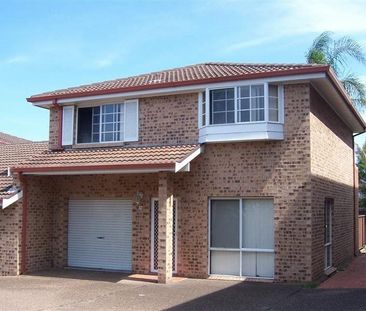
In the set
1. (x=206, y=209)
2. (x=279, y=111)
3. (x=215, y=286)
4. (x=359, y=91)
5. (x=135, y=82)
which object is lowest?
(x=215, y=286)

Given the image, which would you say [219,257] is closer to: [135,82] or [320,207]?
[320,207]

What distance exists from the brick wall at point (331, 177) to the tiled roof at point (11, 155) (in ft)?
27.9

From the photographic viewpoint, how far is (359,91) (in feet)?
82.1

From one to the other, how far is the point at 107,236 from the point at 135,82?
4.71 meters

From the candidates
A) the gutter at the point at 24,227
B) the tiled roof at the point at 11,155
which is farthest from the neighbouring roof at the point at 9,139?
the gutter at the point at 24,227

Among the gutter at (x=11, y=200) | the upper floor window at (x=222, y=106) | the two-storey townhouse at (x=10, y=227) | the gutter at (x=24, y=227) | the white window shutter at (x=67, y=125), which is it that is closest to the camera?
the upper floor window at (x=222, y=106)

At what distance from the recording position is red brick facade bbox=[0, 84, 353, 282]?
13.3m

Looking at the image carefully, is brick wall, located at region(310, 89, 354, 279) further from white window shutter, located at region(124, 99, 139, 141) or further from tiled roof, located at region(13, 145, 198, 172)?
white window shutter, located at region(124, 99, 139, 141)

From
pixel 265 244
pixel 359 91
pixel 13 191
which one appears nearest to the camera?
pixel 265 244

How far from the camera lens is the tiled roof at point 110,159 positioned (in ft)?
43.9

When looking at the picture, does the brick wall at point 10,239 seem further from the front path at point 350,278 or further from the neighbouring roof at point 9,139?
the neighbouring roof at point 9,139

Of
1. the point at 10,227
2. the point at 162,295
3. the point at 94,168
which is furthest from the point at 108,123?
the point at 162,295

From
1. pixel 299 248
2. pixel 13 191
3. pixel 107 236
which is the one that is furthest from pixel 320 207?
pixel 13 191

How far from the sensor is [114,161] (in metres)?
14.0
